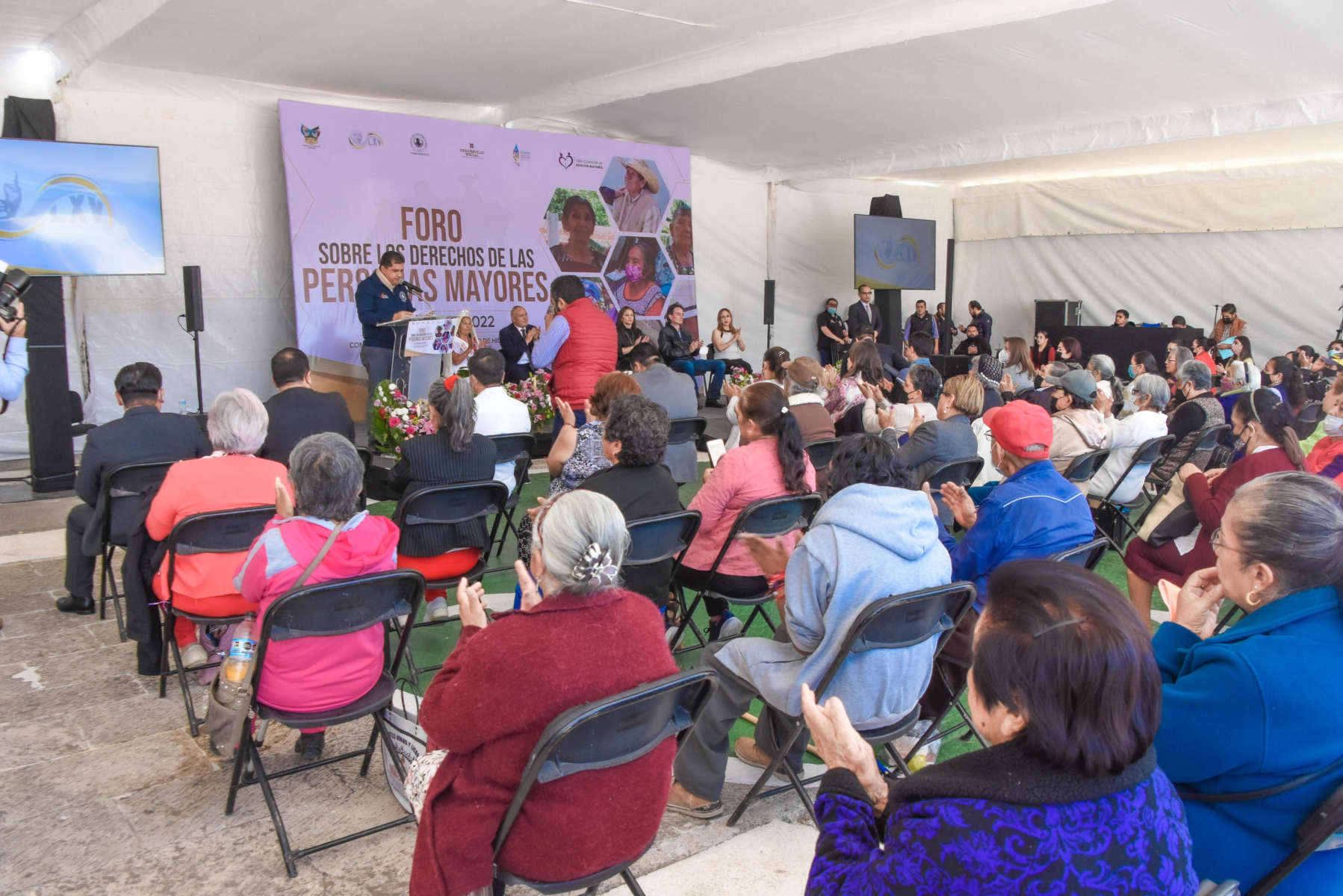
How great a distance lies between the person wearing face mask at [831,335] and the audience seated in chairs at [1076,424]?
28.5 feet

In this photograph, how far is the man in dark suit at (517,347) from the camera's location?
947cm

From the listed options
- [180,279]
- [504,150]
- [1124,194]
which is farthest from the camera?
[1124,194]

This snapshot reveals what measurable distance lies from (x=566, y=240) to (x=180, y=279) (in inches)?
154

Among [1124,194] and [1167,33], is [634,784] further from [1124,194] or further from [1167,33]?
[1124,194]

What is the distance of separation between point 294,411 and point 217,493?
112cm

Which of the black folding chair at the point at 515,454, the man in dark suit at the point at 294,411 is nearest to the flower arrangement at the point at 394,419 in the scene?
the black folding chair at the point at 515,454

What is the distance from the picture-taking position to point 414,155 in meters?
9.11

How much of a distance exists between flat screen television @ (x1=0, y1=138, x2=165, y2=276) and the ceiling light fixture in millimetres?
3169

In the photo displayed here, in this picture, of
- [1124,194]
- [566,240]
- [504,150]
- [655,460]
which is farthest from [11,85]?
[1124,194]

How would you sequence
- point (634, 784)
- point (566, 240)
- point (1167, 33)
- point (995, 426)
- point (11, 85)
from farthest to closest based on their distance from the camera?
point (566, 240) < point (11, 85) < point (1167, 33) < point (995, 426) < point (634, 784)

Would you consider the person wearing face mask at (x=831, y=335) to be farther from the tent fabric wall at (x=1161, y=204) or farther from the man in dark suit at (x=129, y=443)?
the man in dark suit at (x=129, y=443)

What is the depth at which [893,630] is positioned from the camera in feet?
7.35

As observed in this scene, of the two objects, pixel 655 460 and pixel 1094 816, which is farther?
pixel 655 460

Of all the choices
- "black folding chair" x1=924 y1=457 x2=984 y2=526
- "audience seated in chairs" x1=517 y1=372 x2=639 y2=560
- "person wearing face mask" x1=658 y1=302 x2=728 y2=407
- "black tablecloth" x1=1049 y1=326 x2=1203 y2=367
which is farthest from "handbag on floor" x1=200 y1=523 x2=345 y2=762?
"black tablecloth" x1=1049 y1=326 x2=1203 y2=367
